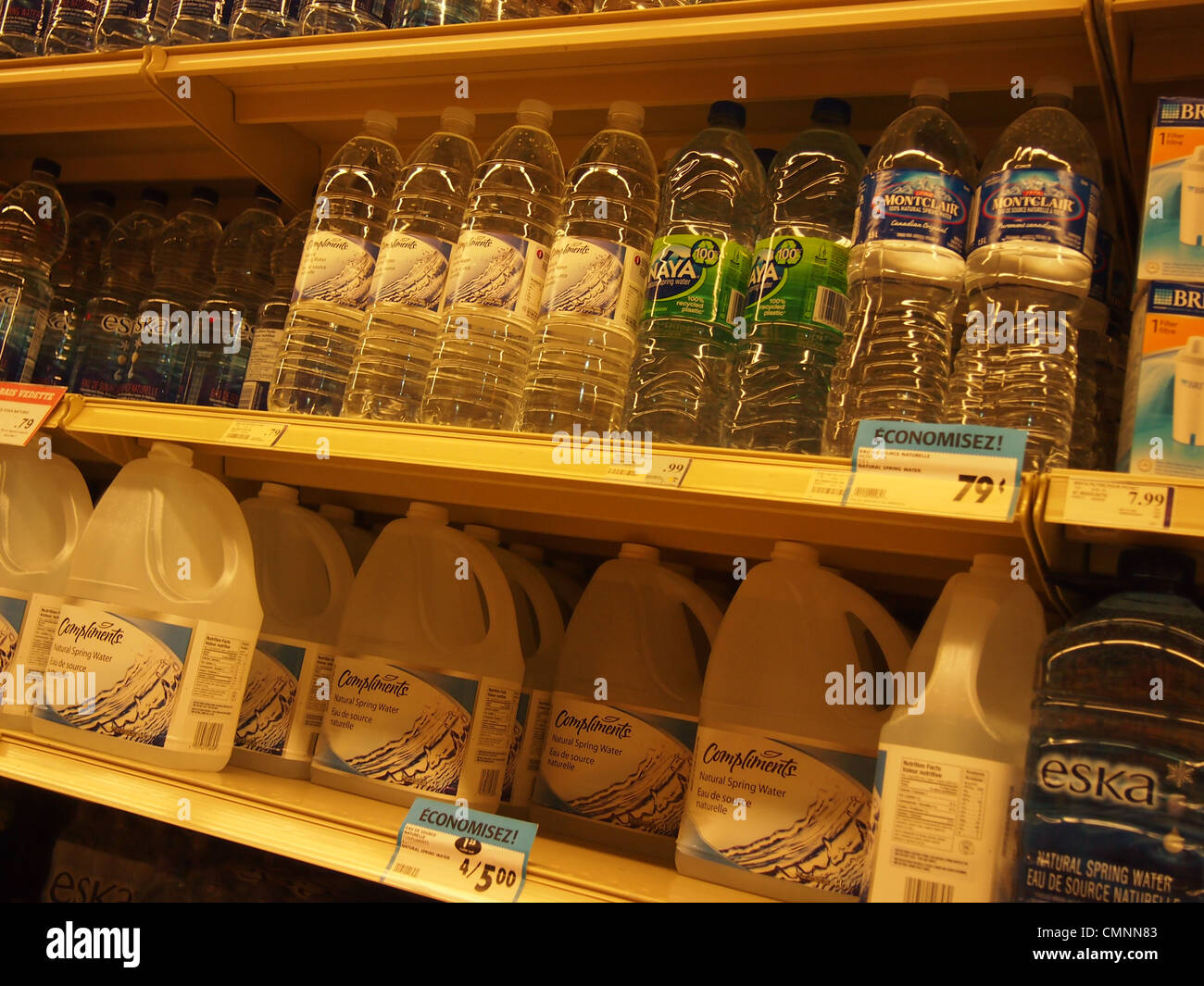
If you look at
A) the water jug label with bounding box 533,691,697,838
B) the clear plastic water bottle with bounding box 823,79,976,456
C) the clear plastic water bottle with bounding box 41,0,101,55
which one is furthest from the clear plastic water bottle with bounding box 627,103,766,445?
the clear plastic water bottle with bounding box 41,0,101,55

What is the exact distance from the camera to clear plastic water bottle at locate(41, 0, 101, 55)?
2.15 meters

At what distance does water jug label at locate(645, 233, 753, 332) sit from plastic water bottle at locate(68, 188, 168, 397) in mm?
1265

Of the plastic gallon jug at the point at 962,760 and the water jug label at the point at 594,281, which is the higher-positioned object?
the water jug label at the point at 594,281

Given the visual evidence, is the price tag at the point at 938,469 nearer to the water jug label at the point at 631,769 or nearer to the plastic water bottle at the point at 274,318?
the water jug label at the point at 631,769

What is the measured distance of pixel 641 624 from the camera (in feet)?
5.00

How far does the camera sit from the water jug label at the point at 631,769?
141 centimetres

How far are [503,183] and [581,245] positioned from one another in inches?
14.8

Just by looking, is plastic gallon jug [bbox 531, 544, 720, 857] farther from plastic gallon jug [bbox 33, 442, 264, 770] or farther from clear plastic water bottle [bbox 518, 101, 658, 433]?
plastic gallon jug [bbox 33, 442, 264, 770]

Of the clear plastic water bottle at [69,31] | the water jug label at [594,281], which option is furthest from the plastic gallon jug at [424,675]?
the clear plastic water bottle at [69,31]

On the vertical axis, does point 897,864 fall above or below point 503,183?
below

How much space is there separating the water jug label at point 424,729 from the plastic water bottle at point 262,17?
128cm

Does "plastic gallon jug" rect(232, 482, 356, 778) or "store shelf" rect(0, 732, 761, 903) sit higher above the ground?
"plastic gallon jug" rect(232, 482, 356, 778)
